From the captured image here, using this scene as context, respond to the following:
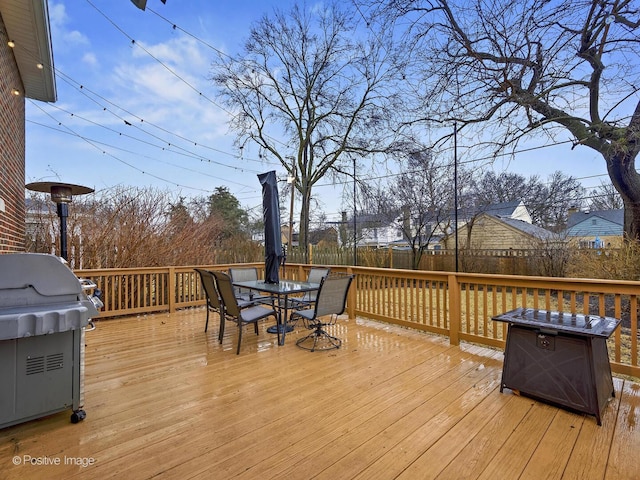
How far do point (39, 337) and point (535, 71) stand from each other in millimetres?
6746

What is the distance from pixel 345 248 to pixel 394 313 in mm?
4972

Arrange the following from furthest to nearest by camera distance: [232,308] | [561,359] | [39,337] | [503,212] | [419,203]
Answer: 1. [503,212]
2. [419,203]
3. [232,308]
4. [561,359]
5. [39,337]

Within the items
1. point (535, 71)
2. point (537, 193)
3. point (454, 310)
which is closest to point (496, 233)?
point (537, 193)

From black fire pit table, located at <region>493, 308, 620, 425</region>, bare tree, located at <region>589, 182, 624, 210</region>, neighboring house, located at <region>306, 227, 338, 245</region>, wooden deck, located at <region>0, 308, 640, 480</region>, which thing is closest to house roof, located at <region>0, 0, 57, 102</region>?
wooden deck, located at <region>0, 308, 640, 480</region>

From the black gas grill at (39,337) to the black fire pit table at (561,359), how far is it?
310 cm

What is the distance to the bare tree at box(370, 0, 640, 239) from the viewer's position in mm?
4426

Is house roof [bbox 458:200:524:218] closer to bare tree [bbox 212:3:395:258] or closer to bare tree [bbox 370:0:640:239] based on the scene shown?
bare tree [bbox 212:3:395:258]

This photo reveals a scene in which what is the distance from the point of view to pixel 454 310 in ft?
12.1

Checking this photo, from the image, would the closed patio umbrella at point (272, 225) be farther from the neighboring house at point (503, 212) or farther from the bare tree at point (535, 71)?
the neighboring house at point (503, 212)

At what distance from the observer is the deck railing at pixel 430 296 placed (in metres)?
2.74

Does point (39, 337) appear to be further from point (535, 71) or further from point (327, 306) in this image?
point (535, 71)

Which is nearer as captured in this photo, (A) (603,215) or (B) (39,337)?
(B) (39,337)

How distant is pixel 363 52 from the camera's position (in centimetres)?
882

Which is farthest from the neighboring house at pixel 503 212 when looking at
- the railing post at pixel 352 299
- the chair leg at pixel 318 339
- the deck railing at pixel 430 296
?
the chair leg at pixel 318 339
